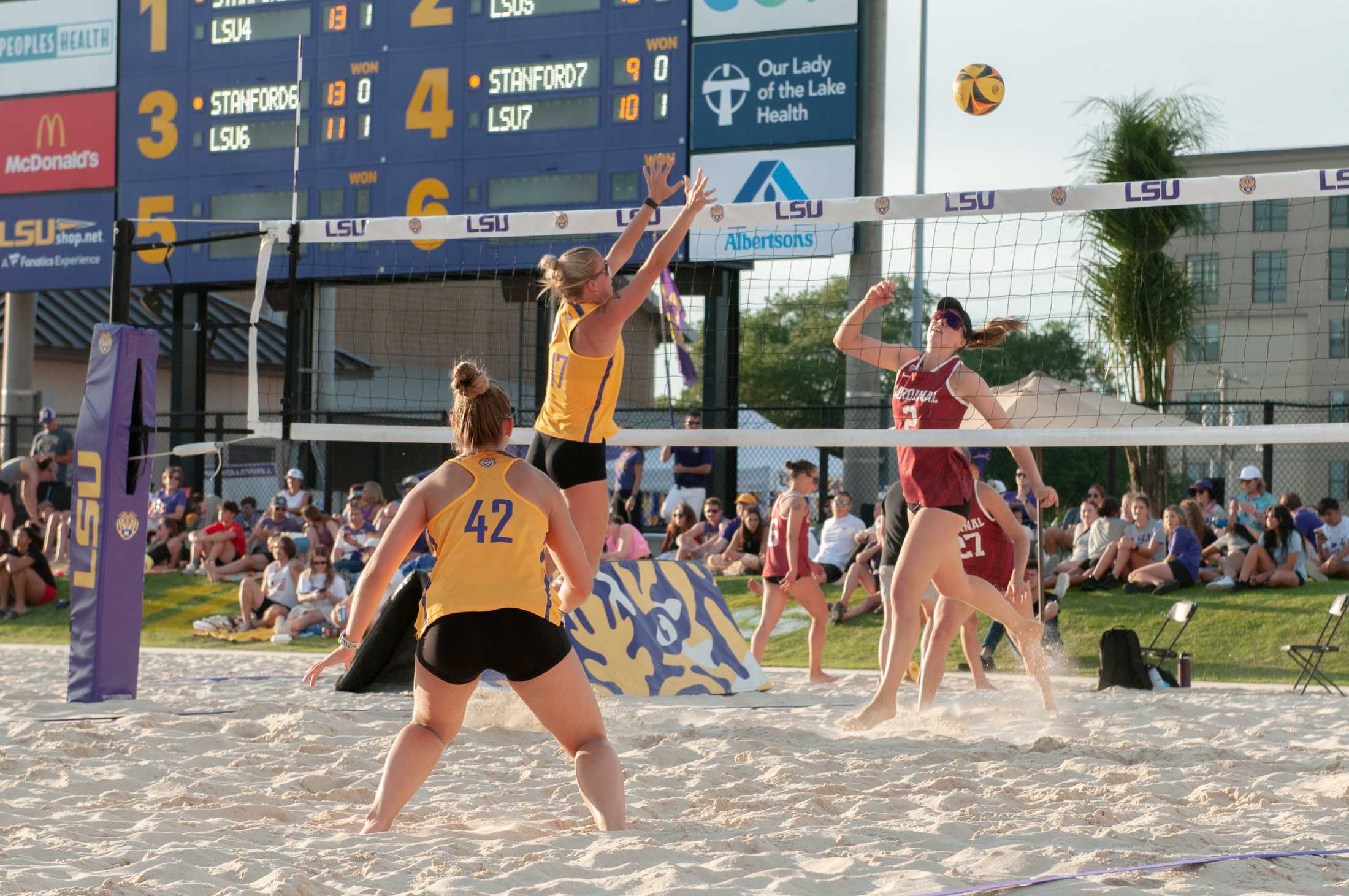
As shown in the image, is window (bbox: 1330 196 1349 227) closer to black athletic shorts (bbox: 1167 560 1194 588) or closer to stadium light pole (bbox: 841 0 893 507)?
stadium light pole (bbox: 841 0 893 507)

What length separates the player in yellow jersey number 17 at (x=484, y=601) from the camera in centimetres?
354

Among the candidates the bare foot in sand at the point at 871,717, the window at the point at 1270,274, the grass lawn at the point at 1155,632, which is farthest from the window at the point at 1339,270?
the bare foot in sand at the point at 871,717

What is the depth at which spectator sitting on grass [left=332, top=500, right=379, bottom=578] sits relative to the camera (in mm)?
12422

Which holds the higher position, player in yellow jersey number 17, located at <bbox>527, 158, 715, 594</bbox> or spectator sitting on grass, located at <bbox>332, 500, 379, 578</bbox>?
player in yellow jersey number 17, located at <bbox>527, 158, 715, 594</bbox>

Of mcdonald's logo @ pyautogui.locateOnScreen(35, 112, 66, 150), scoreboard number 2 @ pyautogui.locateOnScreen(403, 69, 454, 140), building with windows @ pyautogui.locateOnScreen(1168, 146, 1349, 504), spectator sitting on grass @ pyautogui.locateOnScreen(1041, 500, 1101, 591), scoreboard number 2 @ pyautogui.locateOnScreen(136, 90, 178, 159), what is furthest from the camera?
building with windows @ pyautogui.locateOnScreen(1168, 146, 1349, 504)

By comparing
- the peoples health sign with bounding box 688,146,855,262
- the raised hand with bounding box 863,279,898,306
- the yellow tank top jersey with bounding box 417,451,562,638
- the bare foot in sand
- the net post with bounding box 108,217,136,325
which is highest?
the peoples health sign with bounding box 688,146,855,262

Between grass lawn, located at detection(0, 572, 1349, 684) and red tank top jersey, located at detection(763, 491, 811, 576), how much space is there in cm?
142

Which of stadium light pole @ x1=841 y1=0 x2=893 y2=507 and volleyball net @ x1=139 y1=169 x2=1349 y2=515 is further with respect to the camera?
stadium light pole @ x1=841 y1=0 x2=893 y2=507

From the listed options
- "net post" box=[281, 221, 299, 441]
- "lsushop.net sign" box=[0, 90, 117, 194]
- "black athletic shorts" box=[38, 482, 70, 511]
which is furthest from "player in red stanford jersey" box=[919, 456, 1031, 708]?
"black athletic shorts" box=[38, 482, 70, 511]

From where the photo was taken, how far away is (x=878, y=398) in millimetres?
14336

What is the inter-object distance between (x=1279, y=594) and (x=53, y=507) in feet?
43.0

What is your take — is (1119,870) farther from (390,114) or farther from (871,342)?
→ (390,114)

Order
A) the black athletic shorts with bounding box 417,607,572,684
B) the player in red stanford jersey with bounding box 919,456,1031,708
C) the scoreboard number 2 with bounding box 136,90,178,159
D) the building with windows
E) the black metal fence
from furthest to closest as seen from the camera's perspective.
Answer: the building with windows, the scoreboard number 2 with bounding box 136,90,178,159, the black metal fence, the player in red stanford jersey with bounding box 919,456,1031,708, the black athletic shorts with bounding box 417,607,572,684

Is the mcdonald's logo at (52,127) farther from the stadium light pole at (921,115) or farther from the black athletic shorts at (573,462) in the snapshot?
the black athletic shorts at (573,462)
